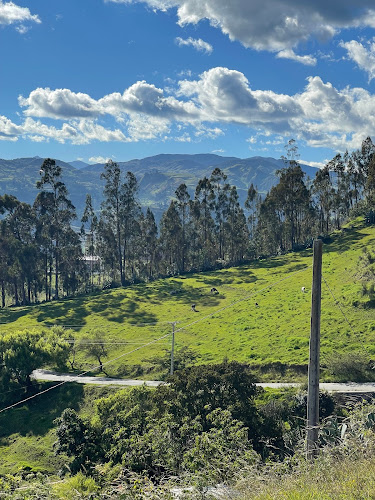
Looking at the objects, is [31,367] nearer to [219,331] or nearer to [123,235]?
[219,331]

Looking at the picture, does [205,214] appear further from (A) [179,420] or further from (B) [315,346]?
(B) [315,346]

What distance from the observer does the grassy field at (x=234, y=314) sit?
125 feet

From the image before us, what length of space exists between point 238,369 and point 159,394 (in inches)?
207

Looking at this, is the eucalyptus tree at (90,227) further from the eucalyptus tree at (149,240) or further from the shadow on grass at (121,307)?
the shadow on grass at (121,307)

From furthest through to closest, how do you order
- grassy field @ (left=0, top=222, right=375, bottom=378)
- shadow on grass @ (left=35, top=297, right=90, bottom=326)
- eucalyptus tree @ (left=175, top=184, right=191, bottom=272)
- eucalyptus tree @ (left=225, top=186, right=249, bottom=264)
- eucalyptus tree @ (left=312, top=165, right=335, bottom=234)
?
eucalyptus tree @ (left=175, top=184, right=191, bottom=272) < eucalyptus tree @ (left=225, top=186, right=249, bottom=264) < eucalyptus tree @ (left=312, top=165, right=335, bottom=234) < shadow on grass @ (left=35, top=297, right=90, bottom=326) < grassy field @ (left=0, top=222, right=375, bottom=378)

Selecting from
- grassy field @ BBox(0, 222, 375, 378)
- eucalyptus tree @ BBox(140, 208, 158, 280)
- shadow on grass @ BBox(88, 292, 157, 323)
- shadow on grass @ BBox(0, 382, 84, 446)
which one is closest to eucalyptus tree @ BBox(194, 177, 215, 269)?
eucalyptus tree @ BBox(140, 208, 158, 280)

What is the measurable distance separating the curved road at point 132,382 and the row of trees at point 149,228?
138ft

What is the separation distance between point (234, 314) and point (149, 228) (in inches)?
2105

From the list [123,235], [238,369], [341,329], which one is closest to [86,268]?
[123,235]

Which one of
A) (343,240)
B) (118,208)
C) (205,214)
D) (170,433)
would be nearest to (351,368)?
(170,433)

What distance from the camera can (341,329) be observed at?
38344 millimetres

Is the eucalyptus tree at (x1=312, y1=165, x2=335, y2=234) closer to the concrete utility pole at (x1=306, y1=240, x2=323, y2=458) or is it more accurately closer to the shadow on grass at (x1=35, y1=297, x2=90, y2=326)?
the shadow on grass at (x1=35, y1=297, x2=90, y2=326)

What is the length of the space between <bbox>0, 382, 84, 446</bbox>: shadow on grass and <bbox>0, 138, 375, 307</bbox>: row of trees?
152 feet

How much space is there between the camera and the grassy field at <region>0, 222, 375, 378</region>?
38250mm
